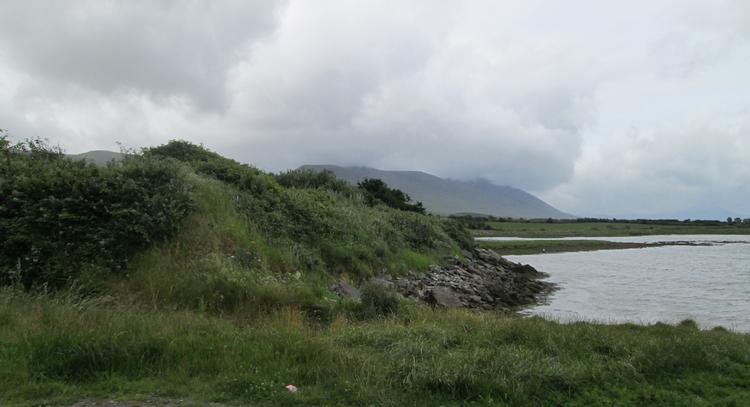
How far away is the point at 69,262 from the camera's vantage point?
12.7 meters

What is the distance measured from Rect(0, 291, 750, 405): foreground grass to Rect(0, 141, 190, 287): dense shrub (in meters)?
3.23

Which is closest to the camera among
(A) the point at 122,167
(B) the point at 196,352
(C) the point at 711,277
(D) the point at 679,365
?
(B) the point at 196,352

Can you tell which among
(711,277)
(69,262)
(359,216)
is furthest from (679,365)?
(711,277)

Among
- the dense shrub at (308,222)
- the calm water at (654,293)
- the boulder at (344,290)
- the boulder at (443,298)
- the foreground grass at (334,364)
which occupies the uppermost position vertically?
the dense shrub at (308,222)

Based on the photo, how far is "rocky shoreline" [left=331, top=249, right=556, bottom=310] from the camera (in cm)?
2112

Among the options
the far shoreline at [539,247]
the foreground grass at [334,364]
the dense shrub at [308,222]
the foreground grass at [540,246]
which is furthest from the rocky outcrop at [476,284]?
the foreground grass at [540,246]

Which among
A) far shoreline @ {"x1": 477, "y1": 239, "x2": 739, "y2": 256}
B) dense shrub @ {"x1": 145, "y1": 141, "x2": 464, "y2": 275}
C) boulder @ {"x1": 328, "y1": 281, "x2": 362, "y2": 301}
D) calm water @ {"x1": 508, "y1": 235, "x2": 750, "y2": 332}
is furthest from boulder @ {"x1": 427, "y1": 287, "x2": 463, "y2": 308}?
far shoreline @ {"x1": 477, "y1": 239, "x2": 739, "y2": 256}

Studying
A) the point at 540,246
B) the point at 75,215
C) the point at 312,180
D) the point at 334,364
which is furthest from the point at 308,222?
the point at 540,246

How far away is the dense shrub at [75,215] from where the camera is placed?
1257 cm

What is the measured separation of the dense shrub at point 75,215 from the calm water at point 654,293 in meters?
13.8

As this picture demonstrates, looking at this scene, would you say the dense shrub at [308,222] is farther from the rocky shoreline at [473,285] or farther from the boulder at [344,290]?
the rocky shoreline at [473,285]

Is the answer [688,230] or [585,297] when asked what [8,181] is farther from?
[688,230]

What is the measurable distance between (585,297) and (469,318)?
21.7 m

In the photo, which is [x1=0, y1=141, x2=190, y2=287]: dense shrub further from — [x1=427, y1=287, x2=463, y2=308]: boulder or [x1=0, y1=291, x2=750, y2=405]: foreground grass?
[x1=427, y1=287, x2=463, y2=308]: boulder
